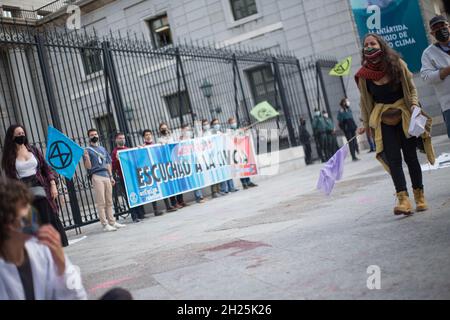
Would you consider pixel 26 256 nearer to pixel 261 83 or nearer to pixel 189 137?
pixel 189 137

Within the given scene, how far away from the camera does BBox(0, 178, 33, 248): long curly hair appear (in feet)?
6.89

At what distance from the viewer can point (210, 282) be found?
3.98m

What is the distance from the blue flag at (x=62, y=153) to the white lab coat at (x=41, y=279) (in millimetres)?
6689

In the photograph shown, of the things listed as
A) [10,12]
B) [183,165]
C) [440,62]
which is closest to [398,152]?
[440,62]

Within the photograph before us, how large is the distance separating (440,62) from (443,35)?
27 centimetres

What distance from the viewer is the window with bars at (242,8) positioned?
887 inches

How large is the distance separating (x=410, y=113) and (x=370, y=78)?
1.77ft

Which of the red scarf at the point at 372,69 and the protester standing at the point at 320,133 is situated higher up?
the red scarf at the point at 372,69

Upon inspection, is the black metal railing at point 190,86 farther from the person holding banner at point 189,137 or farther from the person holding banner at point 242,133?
the person holding banner at point 242,133

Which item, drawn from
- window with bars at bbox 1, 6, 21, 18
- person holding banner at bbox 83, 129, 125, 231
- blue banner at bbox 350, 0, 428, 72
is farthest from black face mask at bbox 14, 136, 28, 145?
window with bars at bbox 1, 6, 21, 18

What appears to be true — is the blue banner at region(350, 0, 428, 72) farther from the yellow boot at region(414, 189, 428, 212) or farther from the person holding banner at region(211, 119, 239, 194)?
the yellow boot at region(414, 189, 428, 212)

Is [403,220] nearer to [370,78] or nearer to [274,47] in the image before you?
[370,78]

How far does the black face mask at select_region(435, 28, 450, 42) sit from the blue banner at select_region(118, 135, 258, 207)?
20.9ft

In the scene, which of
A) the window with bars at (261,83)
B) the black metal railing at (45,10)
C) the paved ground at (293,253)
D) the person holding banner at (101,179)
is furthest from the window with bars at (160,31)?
the paved ground at (293,253)
